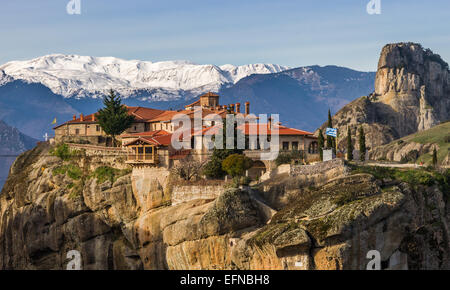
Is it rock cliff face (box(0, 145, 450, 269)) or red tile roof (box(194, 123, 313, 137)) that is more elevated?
red tile roof (box(194, 123, 313, 137))

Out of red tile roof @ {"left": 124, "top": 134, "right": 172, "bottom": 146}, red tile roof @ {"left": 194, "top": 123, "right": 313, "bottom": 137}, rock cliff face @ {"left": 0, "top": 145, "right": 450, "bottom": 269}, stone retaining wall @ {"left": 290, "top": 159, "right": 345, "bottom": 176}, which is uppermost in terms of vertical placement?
red tile roof @ {"left": 194, "top": 123, "right": 313, "bottom": 137}

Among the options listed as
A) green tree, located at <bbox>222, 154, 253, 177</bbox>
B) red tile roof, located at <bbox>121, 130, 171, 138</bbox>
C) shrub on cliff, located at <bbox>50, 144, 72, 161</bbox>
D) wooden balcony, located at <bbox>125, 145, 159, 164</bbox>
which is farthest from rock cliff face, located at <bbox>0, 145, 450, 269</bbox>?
red tile roof, located at <bbox>121, 130, 171, 138</bbox>

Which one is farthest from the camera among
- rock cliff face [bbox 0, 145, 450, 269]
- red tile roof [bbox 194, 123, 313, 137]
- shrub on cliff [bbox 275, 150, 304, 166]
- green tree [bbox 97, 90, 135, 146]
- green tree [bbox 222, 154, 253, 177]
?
green tree [bbox 97, 90, 135, 146]

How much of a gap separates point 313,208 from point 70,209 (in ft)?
114

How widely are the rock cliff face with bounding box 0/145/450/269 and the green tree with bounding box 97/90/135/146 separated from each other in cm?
728

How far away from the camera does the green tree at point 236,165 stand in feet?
271

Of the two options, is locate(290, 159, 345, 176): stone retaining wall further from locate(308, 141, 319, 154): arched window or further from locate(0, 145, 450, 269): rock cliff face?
locate(308, 141, 319, 154): arched window

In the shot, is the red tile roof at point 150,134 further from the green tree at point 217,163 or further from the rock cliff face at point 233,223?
the green tree at point 217,163

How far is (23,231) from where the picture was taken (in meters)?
100

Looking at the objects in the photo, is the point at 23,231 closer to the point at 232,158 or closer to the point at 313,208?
the point at 232,158

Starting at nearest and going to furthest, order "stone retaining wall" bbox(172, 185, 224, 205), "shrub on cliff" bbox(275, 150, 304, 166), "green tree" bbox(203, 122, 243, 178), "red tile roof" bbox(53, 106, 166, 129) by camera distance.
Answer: "stone retaining wall" bbox(172, 185, 224, 205) < "green tree" bbox(203, 122, 243, 178) < "shrub on cliff" bbox(275, 150, 304, 166) < "red tile roof" bbox(53, 106, 166, 129)

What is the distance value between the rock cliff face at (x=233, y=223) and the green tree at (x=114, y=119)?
728cm

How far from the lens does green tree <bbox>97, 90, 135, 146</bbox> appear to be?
103375 mm

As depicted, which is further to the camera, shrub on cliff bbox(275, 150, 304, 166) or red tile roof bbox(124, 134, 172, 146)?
red tile roof bbox(124, 134, 172, 146)
